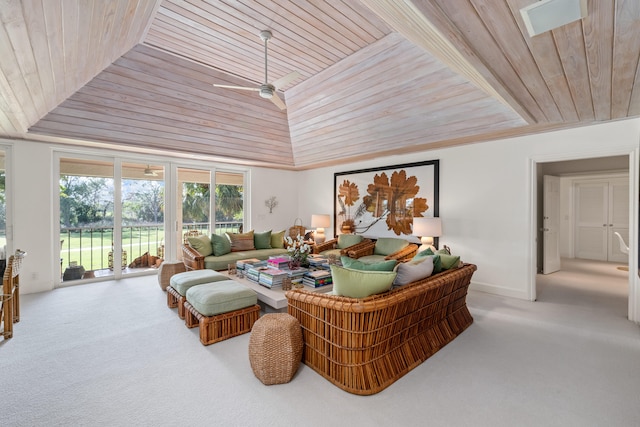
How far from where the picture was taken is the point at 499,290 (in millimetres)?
4254

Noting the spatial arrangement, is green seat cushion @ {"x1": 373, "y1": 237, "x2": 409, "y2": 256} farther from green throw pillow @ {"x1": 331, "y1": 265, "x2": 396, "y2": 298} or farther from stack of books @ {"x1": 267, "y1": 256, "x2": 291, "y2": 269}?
green throw pillow @ {"x1": 331, "y1": 265, "x2": 396, "y2": 298}

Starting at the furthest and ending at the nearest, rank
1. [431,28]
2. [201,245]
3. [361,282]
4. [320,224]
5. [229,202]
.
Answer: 1. [229,202]
2. [320,224]
3. [201,245]
4. [361,282]
5. [431,28]

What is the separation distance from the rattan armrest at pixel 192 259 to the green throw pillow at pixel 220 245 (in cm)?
36

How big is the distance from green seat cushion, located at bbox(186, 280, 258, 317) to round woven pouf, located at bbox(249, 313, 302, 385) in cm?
79

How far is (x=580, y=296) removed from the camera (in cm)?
415

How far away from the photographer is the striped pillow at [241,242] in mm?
5430

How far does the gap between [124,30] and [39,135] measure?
8.55ft

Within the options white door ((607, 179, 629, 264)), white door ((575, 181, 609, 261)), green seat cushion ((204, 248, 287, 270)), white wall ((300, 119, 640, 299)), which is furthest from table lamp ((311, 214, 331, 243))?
white door ((607, 179, 629, 264))

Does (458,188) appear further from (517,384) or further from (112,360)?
(112,360)

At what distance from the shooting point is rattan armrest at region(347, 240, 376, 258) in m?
5.16

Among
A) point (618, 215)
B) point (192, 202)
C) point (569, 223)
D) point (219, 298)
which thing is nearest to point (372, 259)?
point (219, 298)

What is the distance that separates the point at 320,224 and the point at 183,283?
3529 millimetres

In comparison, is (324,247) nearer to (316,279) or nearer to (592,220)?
(316,279)

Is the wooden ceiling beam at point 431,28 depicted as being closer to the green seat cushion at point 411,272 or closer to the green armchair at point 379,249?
the green seat cushion at point 411,272
